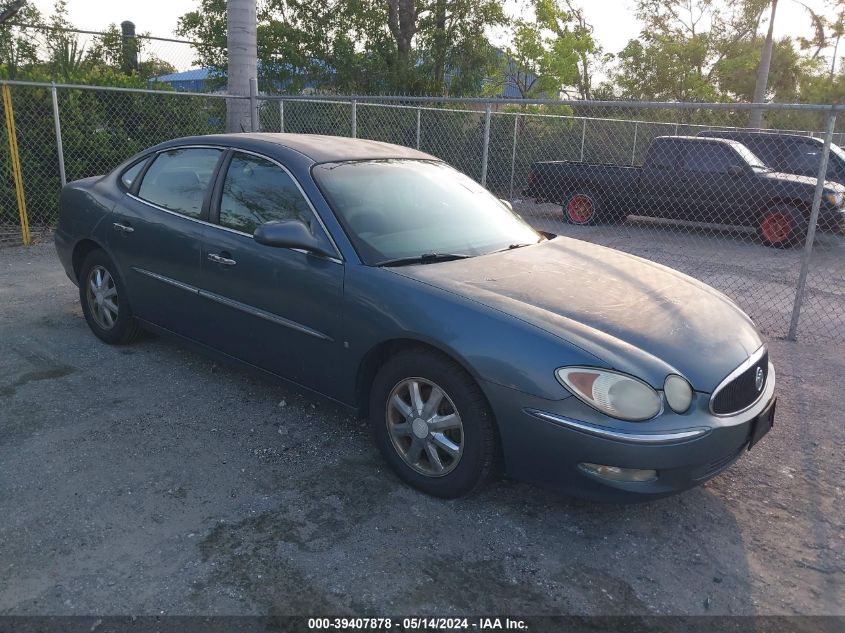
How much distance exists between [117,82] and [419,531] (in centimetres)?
907

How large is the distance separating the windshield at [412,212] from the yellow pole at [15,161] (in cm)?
632

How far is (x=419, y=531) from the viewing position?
3.09 metres

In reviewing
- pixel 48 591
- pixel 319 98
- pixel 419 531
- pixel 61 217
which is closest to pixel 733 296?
pixel 319 98

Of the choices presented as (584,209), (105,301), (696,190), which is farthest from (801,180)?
(105,301)

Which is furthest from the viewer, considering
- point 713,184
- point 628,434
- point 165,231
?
point 713,184

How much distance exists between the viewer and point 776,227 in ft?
38.5

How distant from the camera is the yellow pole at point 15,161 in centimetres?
833

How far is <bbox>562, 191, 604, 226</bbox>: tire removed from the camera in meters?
13.0

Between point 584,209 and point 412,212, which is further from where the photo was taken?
point 584,209

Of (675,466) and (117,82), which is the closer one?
(675,466)

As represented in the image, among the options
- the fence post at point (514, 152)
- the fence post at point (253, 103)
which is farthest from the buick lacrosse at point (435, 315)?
the fence post at point (514, 152)

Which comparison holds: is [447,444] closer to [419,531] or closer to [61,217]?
[419,531]

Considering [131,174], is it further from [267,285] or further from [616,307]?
[616,307]

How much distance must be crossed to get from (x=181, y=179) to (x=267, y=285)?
4.10 ft
